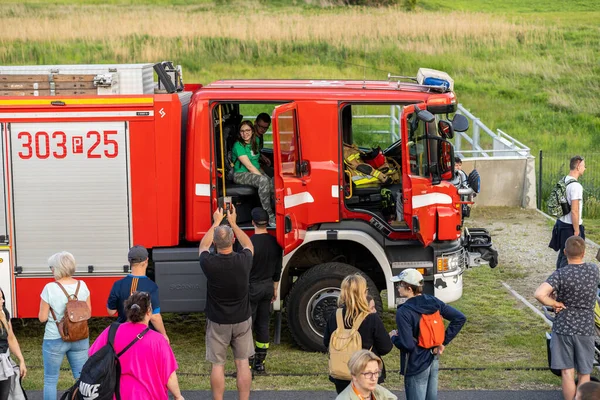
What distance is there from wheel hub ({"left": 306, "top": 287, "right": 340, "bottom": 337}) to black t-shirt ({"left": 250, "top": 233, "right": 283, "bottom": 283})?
0.72 meters

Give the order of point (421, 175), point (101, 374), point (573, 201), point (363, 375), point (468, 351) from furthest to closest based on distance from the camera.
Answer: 1. point (573, 201)
2. point (468, 351)
3. point (421, 175)
4. point (101, 374)
5. point (363, 375)

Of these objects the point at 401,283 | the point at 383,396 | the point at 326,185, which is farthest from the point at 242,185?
the point at 383,396

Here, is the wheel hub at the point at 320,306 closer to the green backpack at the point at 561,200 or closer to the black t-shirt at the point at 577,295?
the black t-shirt at the point at 577,295

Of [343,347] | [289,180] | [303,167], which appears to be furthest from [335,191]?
[343,347]

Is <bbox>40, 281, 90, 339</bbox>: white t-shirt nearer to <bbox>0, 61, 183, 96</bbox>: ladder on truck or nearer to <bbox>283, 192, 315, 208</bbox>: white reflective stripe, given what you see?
<bbox>283, 192, 315, 208</bbox>: white reflective stripe

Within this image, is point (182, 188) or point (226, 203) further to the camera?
point (182, 188)

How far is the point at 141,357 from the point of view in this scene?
6516 mm

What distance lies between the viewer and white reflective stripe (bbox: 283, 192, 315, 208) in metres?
9.49

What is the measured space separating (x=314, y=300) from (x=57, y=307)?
119 inches

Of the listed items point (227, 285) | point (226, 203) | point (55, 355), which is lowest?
point (55, 355)

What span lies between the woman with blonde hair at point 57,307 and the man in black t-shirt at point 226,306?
1.03m

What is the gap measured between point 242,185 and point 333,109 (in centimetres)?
122

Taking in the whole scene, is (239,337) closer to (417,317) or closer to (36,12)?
(417,317)

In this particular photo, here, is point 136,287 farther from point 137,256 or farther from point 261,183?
point 261,183
